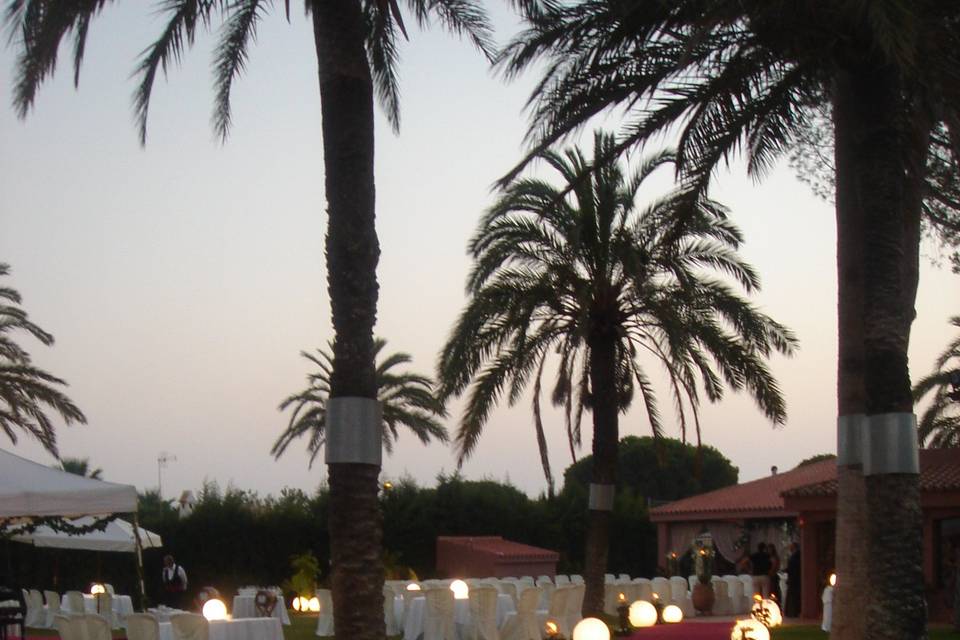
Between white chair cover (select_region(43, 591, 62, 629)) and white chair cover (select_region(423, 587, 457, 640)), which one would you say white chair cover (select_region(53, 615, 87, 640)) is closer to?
white chair cover (select_region(423, 587, 457, 640))

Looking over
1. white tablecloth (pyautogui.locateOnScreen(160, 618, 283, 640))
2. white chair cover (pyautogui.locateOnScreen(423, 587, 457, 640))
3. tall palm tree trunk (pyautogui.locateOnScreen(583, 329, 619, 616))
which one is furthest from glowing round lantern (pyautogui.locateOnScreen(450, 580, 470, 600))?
white tablecloth (pyautogui.locateOnScreen(160, 618, 283, 640))

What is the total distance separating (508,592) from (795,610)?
32.7ft

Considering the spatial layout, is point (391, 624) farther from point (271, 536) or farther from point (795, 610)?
point (271, 536)

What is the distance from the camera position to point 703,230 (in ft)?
74.7

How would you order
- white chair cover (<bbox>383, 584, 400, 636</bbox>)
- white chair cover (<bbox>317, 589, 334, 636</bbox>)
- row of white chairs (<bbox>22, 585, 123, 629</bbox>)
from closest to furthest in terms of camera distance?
white chair cover (<bbox>383, 584, 400, 636</bbox>)
row of white chairs (<bbox>22, 585, 123, 629</bbox>)
white chair cover (<bbox>317, 589, 334, 636</bbox>)

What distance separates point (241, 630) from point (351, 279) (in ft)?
23.4

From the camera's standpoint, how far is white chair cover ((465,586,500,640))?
20.5 meters

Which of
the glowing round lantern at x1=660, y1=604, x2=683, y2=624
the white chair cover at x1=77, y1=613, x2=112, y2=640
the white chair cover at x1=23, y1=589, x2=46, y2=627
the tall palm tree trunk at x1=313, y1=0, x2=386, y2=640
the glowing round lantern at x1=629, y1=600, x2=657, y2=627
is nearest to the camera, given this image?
the tall palm tree trunk at x1=313, y1=0, x2=386, y2=640

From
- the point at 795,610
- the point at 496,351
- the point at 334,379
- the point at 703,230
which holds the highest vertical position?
the point at 703,230

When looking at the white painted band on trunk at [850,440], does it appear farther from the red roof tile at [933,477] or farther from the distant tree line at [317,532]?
the distant tree line at [317,532]

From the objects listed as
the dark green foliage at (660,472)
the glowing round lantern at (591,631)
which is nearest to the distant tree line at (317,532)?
the glowing round lantern at (591,631)

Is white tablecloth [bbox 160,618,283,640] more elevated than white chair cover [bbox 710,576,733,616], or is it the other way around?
white tablecloth [bbox 160,618,283,640]

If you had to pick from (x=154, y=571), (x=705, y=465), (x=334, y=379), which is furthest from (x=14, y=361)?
(x=705, y=465)

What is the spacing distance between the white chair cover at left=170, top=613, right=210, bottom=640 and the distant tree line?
19.7 m
